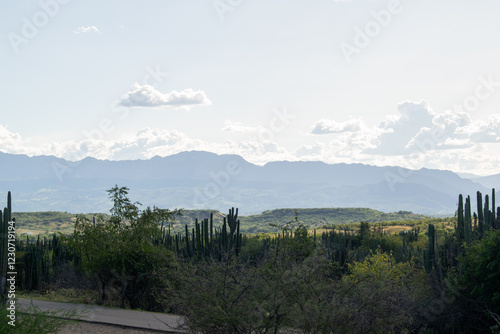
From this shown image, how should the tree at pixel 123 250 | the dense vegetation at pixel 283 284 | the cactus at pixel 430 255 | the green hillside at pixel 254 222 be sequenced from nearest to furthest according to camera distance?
1. the dense vegetation at pixel 283 284
2. the cactus at pixel 430 255
3. the tree at pixel 123 250
4. the green hillside at pixel 254 222

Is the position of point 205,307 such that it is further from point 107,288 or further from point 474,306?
point 107,288

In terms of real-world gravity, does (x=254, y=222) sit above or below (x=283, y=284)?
below

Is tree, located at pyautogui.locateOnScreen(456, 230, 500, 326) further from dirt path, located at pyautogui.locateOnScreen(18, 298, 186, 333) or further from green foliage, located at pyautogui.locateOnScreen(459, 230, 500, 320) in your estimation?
dirt path, located at pyautogui.locateOnScreen(18, 298, 186, 333)

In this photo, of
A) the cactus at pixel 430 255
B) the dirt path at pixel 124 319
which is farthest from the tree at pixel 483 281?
the dirt path at pixel 124 319

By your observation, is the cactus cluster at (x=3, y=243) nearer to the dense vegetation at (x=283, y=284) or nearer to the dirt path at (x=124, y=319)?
the dirt path at (x=124, y=319)

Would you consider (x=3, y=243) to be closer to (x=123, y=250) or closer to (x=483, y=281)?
(x=123, y=250)

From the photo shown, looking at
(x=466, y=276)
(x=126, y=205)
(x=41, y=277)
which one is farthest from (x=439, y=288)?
(x=41, y=277)

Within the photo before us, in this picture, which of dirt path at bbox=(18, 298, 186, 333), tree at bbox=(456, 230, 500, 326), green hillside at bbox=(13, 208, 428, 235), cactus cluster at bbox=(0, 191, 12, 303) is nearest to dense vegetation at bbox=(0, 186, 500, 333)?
tree at bbox=(456, 230, 500, 326)

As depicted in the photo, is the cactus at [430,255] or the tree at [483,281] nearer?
the tree at [483,281]

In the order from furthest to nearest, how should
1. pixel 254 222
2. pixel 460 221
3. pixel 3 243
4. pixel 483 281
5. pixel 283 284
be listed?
1. pixel 254 222
2. pixel 460 221
3. pixel 483 281
4. pixel 3 243
5. pixel 283 284

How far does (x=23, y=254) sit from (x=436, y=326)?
103 feet

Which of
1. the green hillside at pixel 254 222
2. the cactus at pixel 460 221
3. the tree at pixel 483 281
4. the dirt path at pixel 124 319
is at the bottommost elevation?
the green hillside at pixel 254 222

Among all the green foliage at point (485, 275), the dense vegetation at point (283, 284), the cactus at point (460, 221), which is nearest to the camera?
the dense vegetation at point (283, 284)

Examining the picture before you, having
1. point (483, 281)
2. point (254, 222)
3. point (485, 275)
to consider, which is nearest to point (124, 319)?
point (483, 281)
